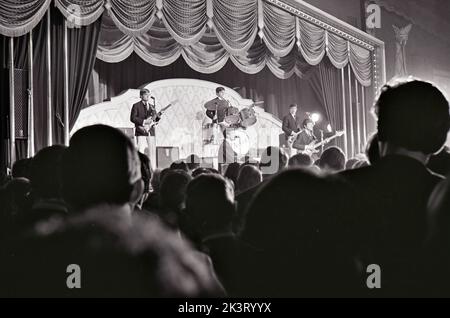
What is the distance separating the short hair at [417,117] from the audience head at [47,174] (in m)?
1.11

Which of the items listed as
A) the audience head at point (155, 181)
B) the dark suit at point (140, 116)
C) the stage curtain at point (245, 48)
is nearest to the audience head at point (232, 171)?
the audience head at point (155, 181)

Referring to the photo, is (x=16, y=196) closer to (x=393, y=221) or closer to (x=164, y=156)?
(x=393, y=221)

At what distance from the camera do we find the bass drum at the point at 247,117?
378 inches

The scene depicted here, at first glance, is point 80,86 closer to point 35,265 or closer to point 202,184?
point 202,184

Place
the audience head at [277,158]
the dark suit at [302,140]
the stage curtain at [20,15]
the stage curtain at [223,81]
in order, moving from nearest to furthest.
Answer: the audience head at [277,158], the stage curtain at [20,15], the stage curtain at [223,81], the dark suit at [302,140]

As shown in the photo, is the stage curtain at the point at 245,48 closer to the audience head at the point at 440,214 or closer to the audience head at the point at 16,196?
the audience head at the point at 16,196

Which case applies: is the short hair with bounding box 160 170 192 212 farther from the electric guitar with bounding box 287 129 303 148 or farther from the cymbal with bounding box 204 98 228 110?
the electric guitar with bounding box 287 129 303 148

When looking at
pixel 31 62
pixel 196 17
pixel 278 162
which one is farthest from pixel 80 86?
pixel 278 162

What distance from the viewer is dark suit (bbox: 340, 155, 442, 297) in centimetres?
138

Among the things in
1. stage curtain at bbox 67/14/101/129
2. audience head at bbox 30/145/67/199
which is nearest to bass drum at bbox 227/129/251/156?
stage curtain at bbox 67/14/101/129

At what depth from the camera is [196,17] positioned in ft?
24.1

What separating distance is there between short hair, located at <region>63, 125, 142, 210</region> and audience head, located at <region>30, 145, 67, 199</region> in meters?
0.74

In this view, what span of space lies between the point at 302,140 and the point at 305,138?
0.23ft

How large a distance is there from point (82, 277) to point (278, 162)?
245 centimetres
